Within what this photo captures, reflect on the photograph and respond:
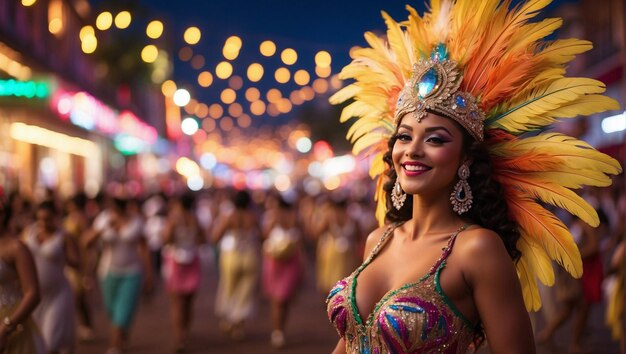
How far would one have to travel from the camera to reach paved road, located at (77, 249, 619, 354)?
9914mm

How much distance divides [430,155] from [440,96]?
0.79ft

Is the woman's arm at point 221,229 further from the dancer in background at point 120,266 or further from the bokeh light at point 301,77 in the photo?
the bokeh light at point 301,77

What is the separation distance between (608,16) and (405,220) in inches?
1362

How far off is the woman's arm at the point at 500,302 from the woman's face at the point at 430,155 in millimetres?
344

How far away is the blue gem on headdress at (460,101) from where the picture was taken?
3002 mm

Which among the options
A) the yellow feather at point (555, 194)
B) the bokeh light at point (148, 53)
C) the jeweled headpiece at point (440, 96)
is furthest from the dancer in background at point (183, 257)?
the yellow feather at point (555, 194)

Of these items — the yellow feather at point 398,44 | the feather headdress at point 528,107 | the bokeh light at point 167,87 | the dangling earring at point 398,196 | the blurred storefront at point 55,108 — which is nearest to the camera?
the feather headdress at point 528,107

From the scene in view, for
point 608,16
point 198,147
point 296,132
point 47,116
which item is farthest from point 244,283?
point 198,147

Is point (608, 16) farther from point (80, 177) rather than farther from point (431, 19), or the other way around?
point (431, 19)

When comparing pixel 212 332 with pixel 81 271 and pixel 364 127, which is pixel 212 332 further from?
pixel 364 127

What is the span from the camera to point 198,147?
119 meters

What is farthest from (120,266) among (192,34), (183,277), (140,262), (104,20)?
(192,34)

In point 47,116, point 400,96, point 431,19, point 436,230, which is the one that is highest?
point 47,116

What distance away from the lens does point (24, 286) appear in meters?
5.07
